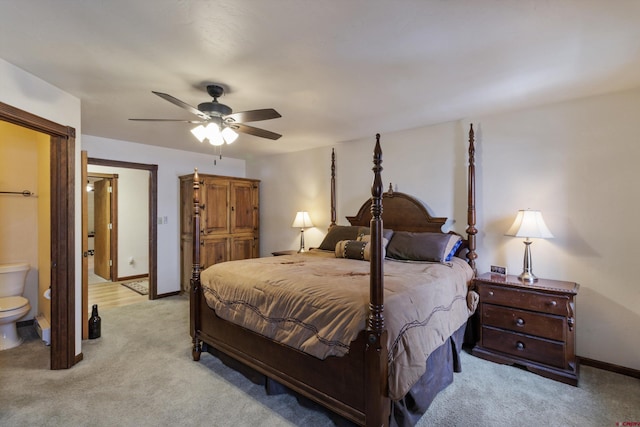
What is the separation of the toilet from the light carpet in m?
0.24

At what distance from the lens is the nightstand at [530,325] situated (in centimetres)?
251

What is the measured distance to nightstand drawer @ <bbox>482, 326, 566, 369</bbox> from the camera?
253 cm

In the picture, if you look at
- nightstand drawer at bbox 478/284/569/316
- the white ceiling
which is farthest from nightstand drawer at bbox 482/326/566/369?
the white ceiling

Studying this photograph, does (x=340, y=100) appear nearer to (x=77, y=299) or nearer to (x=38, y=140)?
(x=77, y=299)

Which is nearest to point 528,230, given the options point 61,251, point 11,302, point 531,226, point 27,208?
point 531,226

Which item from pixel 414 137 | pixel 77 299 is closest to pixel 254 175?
pixel 414 137

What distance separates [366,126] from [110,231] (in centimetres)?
544

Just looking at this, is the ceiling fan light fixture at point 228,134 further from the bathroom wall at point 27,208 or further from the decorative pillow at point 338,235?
the bathroom wall at point 27,208

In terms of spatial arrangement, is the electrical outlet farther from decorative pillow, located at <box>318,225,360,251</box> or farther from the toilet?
the toilet

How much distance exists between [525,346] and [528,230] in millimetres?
1004

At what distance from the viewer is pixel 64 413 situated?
209 centimetres

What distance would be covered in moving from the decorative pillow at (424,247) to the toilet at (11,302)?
12.5ft

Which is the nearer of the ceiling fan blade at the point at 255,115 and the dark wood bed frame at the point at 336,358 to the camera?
the dark wood bed frame at the point at 336,358

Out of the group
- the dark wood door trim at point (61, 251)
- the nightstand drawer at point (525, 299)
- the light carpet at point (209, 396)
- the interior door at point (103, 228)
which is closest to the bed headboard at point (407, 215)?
the nightstand drawer at point (525, 299)
